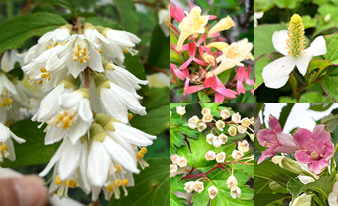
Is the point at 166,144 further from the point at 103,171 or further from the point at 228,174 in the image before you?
the point at 103,171

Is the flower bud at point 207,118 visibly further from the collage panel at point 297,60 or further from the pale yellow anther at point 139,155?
the pale yellow anther at point 139,155

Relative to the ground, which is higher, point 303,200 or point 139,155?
point 139,155

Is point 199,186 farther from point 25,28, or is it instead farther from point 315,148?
point 25,28

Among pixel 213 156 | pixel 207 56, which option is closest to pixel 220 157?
pixel 213 156

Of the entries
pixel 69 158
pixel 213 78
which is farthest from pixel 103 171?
pixel 213 78

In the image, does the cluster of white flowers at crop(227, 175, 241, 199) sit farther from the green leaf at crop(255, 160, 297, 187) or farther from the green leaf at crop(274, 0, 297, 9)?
the green leaf at crop(274, 0, 297, 9)

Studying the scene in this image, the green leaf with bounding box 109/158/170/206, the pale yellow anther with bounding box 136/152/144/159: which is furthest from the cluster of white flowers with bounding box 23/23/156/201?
the green leaf with bounding box 109/158/170/206

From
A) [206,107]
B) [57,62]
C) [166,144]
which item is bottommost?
[166,144]
